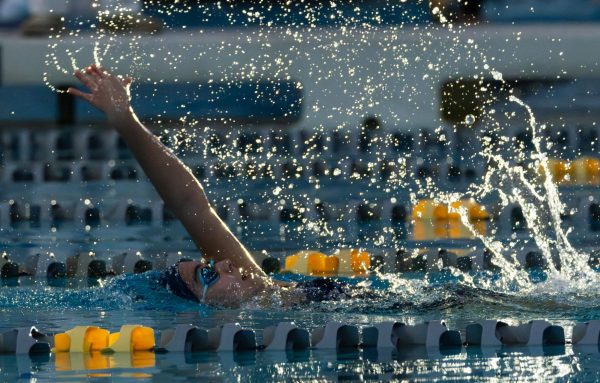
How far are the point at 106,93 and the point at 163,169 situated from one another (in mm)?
301

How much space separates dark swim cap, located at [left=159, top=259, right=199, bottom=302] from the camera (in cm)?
458

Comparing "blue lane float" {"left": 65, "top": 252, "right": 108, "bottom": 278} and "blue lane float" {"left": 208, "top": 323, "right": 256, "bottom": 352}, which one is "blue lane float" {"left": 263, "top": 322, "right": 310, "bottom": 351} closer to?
"blue lane float" {"left": 208, "top": 323, "right": 256, "bottom": 352}

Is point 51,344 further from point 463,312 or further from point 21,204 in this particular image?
point 21,204

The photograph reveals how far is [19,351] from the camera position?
418 cm

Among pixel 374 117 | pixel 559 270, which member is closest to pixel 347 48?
pixel 374 117

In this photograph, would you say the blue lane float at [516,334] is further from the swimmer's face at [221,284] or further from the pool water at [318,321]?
the swimmer's face at [221,284]

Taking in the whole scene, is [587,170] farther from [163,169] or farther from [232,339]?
[232,339]

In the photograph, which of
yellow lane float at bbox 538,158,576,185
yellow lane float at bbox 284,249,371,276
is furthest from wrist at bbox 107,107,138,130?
yellow lane float at bbox 538,158,576,185

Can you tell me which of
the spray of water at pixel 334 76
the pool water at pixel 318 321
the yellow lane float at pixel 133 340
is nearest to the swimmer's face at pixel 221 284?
the pool water at pixel 318 321

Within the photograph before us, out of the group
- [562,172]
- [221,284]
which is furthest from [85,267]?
[562,172]

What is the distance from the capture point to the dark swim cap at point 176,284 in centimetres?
458

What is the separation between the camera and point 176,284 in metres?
4.62

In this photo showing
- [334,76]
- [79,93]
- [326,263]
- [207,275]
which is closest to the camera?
[79,93]

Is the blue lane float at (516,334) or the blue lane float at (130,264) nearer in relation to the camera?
the blue lane float at (516,334)
